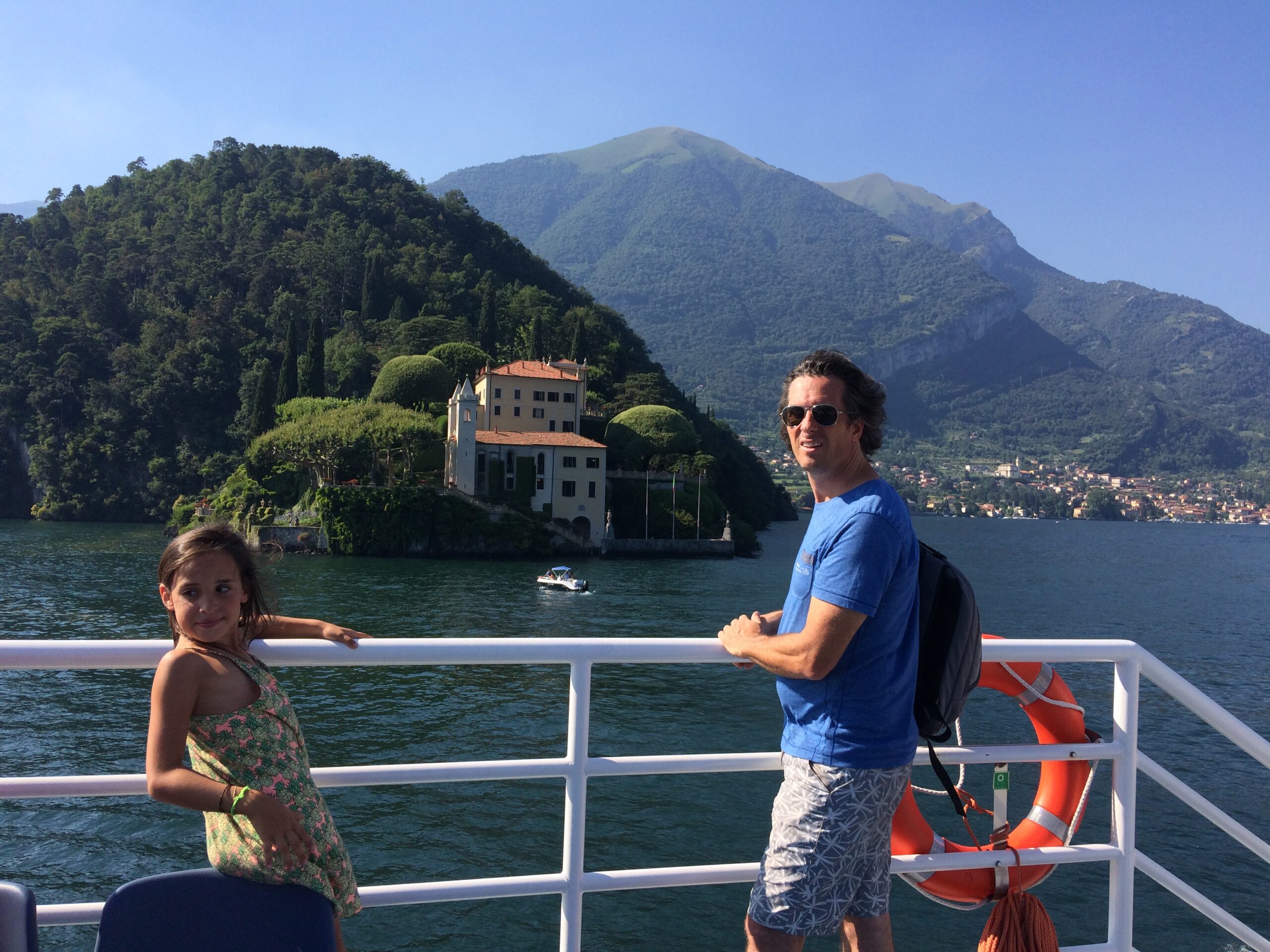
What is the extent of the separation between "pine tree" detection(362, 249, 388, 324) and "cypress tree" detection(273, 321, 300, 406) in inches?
686

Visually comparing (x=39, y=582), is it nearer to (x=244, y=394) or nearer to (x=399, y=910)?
(x=399, y=910)

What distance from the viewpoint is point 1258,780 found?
14.9m

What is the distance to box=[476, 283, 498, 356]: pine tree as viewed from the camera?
7000cm

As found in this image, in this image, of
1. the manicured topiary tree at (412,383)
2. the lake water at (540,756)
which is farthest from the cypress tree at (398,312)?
the lake water at (540,756)

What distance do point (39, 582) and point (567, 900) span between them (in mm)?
A: 35440

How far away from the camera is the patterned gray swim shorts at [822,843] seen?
6.43 feet

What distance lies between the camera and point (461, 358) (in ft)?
200

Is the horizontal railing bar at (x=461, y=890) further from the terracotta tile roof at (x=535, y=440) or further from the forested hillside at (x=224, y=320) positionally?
the forested hillside at (x=224, y=320)

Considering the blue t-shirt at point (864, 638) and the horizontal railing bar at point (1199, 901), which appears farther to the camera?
the horizontal railing bar at point (1199, 901)

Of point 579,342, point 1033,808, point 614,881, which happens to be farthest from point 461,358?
point 614,881

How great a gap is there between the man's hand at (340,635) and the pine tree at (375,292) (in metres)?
77.6

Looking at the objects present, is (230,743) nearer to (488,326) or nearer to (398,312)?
(488,326)

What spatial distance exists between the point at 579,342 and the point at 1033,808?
69.4 metres

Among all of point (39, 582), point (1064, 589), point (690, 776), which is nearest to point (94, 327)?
point (39, 582)
